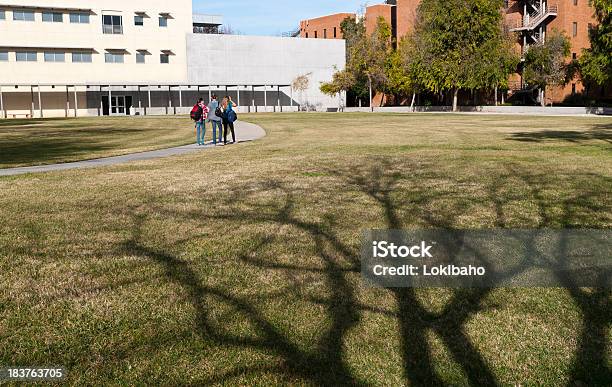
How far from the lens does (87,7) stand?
66.8 meters

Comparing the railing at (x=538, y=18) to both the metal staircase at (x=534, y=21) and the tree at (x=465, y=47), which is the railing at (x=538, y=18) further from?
the tree at (x=465, y=47)

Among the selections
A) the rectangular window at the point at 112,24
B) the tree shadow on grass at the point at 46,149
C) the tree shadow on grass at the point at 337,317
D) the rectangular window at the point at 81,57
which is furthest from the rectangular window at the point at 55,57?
the tree shadow on grass at the point at 337,317

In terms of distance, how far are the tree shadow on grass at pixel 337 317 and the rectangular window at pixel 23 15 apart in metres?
65.4

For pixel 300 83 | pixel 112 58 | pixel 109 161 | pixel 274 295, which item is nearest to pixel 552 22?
pixel 300 83

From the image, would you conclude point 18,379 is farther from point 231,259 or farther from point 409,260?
point 409,260

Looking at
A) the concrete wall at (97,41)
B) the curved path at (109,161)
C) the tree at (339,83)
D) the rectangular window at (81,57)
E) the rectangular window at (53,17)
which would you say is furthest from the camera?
the tree at (339,83)

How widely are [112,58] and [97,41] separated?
2.48 m

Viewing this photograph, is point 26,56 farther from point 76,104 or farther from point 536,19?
point 536,19

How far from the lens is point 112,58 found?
69.0 m

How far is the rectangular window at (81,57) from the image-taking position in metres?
66.9

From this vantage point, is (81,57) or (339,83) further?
(339,83)

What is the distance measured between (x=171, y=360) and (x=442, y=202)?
577 cm

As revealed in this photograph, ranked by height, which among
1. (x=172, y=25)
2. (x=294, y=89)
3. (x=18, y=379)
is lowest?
(x=18, y=379)

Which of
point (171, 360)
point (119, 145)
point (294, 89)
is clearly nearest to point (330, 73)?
point (294, 89)
